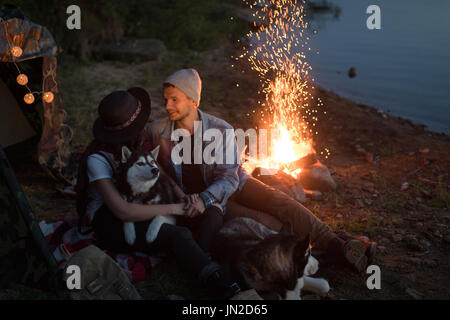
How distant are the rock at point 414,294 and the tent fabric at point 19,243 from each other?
343 centimetres

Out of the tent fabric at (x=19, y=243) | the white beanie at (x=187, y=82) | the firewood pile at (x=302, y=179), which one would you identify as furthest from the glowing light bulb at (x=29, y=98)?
the firewood pile at (x=302, y=179)

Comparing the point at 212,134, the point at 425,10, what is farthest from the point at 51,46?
the point at 425,10

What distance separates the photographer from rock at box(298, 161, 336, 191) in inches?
227

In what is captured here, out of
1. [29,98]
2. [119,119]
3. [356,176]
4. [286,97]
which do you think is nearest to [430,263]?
[356,176]

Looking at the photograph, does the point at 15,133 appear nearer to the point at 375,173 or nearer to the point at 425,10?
the point at 375,173

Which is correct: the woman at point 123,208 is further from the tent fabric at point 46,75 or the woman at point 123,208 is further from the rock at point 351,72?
the rock at point 351,72

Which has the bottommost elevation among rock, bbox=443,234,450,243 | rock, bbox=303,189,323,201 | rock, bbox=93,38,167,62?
rock, bbox=443,234,450,243

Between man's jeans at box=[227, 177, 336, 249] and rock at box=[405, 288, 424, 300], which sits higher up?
man's jeans at box=[227, 177, 336, 249]

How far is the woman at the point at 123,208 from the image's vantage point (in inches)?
127

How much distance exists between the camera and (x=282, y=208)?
4020 millimetres

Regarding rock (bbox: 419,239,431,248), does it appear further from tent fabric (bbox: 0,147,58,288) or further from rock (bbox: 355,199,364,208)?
tent fabric (bbox: 0,147,58,288)

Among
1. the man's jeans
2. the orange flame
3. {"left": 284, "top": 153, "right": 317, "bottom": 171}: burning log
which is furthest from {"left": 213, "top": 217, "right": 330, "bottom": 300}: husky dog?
{"left": 284, "top": 153, "right": 317, "bottom": 171}: burning log

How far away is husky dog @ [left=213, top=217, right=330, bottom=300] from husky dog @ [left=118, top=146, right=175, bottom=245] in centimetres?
80
